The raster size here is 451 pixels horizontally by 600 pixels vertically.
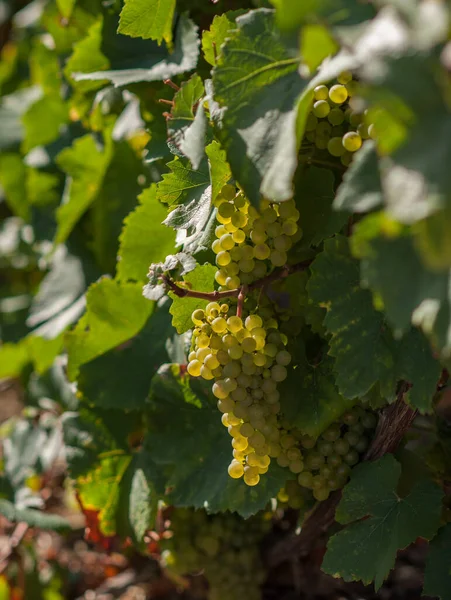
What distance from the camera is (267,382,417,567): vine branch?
89 cm

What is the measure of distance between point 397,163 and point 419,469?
0.64 m

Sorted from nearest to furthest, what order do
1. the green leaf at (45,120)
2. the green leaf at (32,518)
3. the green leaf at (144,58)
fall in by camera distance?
the green leaf at (144,58), the green leaf at (32,518), the green leaf at (45,120)

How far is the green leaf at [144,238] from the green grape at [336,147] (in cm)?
37

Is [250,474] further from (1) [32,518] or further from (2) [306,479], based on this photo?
(1) [32,518]

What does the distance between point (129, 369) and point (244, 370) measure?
441 millimetres

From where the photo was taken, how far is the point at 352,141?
0.78 meters

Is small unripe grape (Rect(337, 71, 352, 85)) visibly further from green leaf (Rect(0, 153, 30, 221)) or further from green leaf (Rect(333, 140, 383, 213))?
green leaf (Rect(0, 153, 30, 221))

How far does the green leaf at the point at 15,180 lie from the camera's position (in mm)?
1761

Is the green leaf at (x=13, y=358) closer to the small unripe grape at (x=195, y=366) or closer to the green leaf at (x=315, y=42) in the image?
the small unripe grape at (x=195, y=366)

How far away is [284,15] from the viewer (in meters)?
0.55

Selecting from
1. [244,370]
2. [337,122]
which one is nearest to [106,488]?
[244,370]

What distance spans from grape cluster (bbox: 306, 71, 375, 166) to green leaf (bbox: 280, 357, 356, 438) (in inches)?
10.9

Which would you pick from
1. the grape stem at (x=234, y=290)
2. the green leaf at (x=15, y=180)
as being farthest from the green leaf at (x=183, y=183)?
the green leaf at (x=15, y=180)

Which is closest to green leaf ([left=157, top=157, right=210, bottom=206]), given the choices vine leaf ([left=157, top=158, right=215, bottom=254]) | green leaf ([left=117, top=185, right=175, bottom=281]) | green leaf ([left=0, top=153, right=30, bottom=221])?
vine leaf ([left=157, top=158, right=215, bottom=254])
